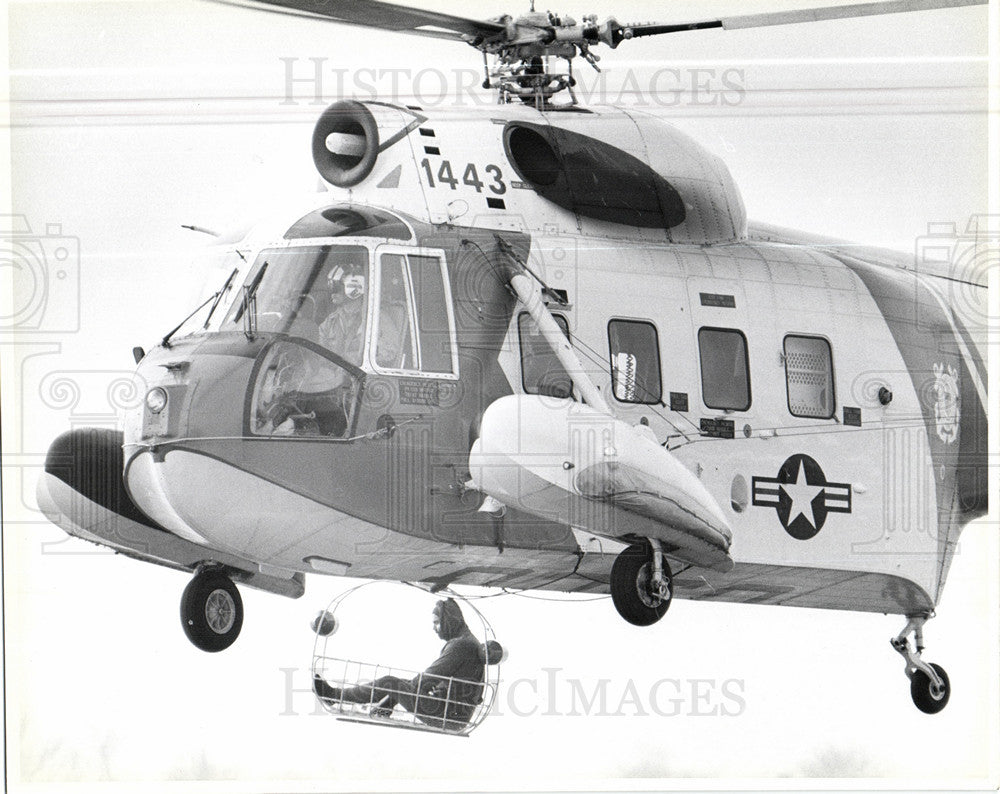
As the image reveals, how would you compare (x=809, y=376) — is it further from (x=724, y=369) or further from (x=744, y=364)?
(x=724, y=369)

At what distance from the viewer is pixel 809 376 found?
816 cm

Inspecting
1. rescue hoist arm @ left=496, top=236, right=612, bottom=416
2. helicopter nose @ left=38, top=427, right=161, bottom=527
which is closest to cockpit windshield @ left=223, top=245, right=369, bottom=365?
rescue hoist arm @ left=496, top=236, right=612, bottom=416

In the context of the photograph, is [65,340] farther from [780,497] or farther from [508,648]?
[780,497]

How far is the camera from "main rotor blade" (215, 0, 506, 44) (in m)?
7.55

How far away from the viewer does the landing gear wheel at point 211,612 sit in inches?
313

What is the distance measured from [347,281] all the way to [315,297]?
17 centimetres

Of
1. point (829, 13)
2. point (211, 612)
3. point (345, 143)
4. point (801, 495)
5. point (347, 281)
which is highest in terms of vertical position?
point (829, 13)

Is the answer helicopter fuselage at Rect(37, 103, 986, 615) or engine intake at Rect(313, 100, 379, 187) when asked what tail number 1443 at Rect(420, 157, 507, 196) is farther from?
engine intake at Rect(313, 100, 379, 187)

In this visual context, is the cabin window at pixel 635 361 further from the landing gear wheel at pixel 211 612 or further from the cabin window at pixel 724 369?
the landing gear wheel at pixel 211 612

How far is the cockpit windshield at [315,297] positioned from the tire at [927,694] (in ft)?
13.1

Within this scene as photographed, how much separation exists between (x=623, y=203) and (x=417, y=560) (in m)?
2.08

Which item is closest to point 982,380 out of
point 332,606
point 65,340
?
point 332,606

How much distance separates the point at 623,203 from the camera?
313 inches

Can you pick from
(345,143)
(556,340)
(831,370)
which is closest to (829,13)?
(831,370)
